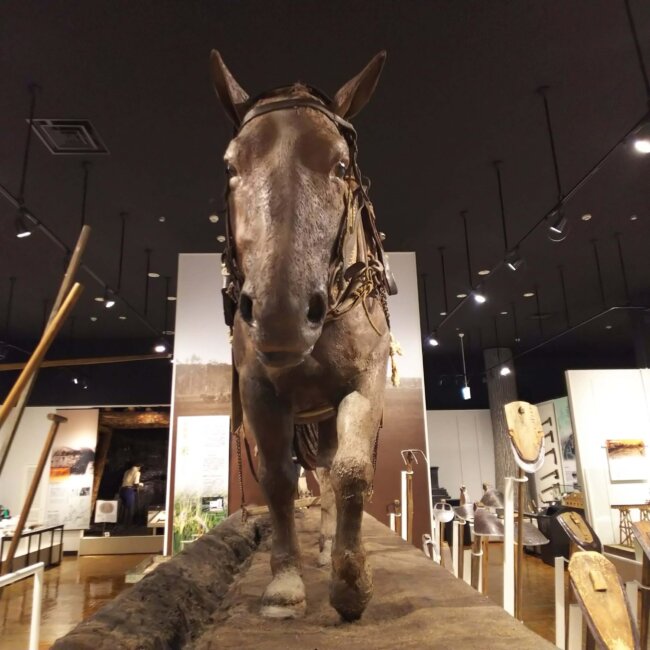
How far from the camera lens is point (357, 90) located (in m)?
1.59

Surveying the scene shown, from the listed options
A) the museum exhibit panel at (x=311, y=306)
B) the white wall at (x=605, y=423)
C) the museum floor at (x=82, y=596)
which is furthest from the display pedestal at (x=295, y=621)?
the white wall at (x=605, y=423)

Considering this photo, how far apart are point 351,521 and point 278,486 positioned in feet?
1.11

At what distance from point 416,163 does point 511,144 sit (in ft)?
3.25

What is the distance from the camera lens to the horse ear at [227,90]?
1.52 metres

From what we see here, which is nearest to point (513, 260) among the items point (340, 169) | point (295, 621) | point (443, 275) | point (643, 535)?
point (443, 275)

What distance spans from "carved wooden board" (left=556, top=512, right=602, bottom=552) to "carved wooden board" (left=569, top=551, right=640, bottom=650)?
2.35 ft

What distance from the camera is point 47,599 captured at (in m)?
7.01

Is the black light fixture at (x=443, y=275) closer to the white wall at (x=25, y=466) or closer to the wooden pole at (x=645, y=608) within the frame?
the wooden pole at (x=645, y=608)

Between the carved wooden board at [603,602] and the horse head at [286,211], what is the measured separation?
103 centimetres

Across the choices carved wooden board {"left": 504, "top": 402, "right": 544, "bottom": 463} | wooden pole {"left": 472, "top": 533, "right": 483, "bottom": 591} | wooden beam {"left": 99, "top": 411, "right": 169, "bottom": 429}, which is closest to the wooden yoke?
carved wooden board {"left": 504, "top": 402, "right": 544, "bottom": 463}

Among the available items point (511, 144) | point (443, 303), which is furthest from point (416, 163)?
point (443, 303)

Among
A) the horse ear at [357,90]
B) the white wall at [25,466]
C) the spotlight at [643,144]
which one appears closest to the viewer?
the horse ear at [357,90]

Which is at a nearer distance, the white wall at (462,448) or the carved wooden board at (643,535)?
the carved wooden board at (643,535)

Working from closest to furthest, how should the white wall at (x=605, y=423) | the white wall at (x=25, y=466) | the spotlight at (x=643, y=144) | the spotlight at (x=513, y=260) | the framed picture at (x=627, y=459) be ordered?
the spotlight at (x=643, y=144) < the spotlight at (x=513, y=260) < the white wall at (x=605, y=423) < the framed picture at (x=627, y=459) < the white wall at (x=25, y=466)
